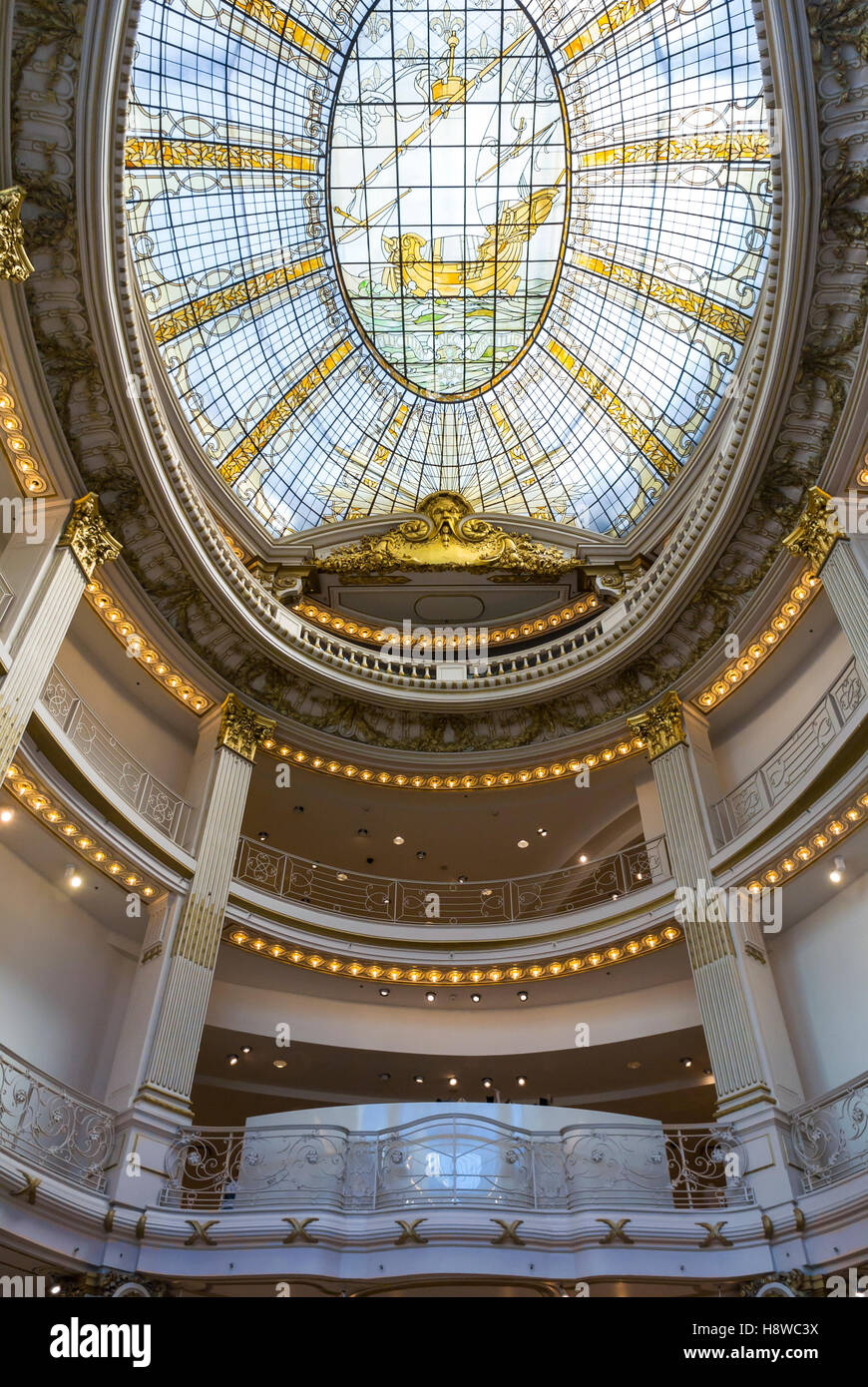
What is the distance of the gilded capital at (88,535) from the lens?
13.3m

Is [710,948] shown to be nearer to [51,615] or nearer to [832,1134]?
[832,1134]

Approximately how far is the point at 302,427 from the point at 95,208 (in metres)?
10.8

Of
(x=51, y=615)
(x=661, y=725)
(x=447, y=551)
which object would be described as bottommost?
(x=51, y=615)

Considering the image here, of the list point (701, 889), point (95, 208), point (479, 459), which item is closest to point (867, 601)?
point (701, 889)

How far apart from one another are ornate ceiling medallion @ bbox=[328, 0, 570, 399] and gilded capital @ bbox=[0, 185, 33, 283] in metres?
10.9

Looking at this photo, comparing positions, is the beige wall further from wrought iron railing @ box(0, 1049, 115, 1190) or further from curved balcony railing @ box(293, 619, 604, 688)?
curved balcony railing @ box(293, 619, 604, 688)

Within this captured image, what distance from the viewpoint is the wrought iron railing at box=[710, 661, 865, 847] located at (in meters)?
12.9

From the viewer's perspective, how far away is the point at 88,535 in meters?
13.5

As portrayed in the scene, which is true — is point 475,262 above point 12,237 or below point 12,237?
above

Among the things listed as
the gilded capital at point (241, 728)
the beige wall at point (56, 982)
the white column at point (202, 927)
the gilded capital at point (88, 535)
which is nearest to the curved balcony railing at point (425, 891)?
the white column at point (202, 927)

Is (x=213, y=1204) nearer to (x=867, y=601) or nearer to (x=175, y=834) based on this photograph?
(x=175, y=834)

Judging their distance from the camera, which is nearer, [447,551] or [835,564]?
[835,564]

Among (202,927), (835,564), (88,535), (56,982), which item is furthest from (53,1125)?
(835,564)

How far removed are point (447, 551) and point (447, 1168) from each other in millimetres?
14020
